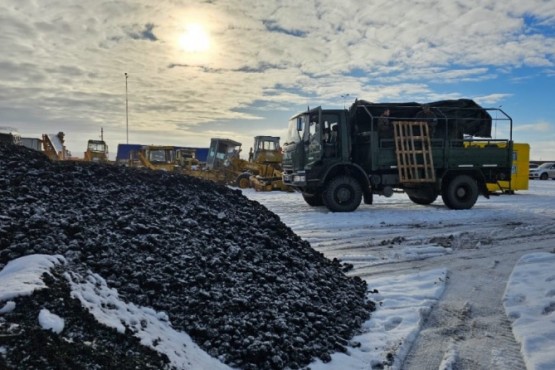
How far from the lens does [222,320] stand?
3510 millimetres

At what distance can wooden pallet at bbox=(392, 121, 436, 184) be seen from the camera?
1322 cm

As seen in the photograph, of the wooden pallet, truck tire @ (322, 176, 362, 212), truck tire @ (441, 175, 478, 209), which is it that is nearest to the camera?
truck tire @ (322, 176, 362, 212)

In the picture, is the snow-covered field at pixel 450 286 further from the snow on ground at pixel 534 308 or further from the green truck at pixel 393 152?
the green truck at pixel 393 152

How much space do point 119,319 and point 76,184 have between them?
2732mm

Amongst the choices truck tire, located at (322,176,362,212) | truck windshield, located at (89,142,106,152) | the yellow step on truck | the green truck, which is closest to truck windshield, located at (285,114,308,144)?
the green truck

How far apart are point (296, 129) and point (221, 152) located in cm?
1462

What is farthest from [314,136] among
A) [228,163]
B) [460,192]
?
[228,163]

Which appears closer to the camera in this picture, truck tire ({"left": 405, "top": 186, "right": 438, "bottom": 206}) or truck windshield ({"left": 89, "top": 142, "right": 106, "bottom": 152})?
truck tire ({"left": 405, "top": 186, "right": 438, "bottom": 206})

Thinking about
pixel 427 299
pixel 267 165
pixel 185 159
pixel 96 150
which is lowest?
pixel 427 299

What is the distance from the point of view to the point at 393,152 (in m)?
13.3

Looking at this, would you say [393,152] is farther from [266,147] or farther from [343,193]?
Result: [266,147]

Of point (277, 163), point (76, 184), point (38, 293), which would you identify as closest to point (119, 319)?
point (38, 293)

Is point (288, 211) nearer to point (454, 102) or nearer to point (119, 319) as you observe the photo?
point (454, 102)

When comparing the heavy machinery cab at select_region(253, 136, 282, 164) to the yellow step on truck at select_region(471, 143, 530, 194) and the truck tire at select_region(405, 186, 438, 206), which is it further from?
the yellow step on truck at select_region(471, 143, 530, 194)
